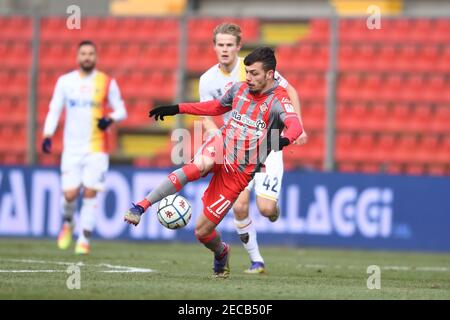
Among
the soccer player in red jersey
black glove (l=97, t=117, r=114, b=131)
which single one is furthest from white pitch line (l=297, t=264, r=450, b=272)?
black glove (l=97, t=117, r=114, b=131)

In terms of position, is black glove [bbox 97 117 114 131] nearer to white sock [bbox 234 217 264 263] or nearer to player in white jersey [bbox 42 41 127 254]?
player in white jersey [bbox 42 41 127 254]

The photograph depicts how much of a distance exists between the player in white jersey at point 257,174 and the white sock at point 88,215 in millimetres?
3370

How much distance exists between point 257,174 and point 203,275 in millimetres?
1212

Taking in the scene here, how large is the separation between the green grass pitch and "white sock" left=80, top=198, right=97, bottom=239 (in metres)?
0.35

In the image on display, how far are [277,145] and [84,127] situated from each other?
532 centimetres

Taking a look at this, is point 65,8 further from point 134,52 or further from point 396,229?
point 396,229

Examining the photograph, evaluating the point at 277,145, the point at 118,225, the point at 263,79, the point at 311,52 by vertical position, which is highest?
the point at 311,52

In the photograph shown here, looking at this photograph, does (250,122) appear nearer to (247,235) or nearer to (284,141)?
(284,141)

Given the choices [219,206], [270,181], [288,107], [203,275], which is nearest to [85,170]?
[270,181]

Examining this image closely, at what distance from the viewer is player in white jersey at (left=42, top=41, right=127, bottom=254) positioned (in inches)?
543

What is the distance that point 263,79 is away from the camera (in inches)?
362

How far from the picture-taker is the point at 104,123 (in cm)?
1363

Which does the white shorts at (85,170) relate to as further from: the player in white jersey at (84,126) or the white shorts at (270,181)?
the white shorts at (270,181)
